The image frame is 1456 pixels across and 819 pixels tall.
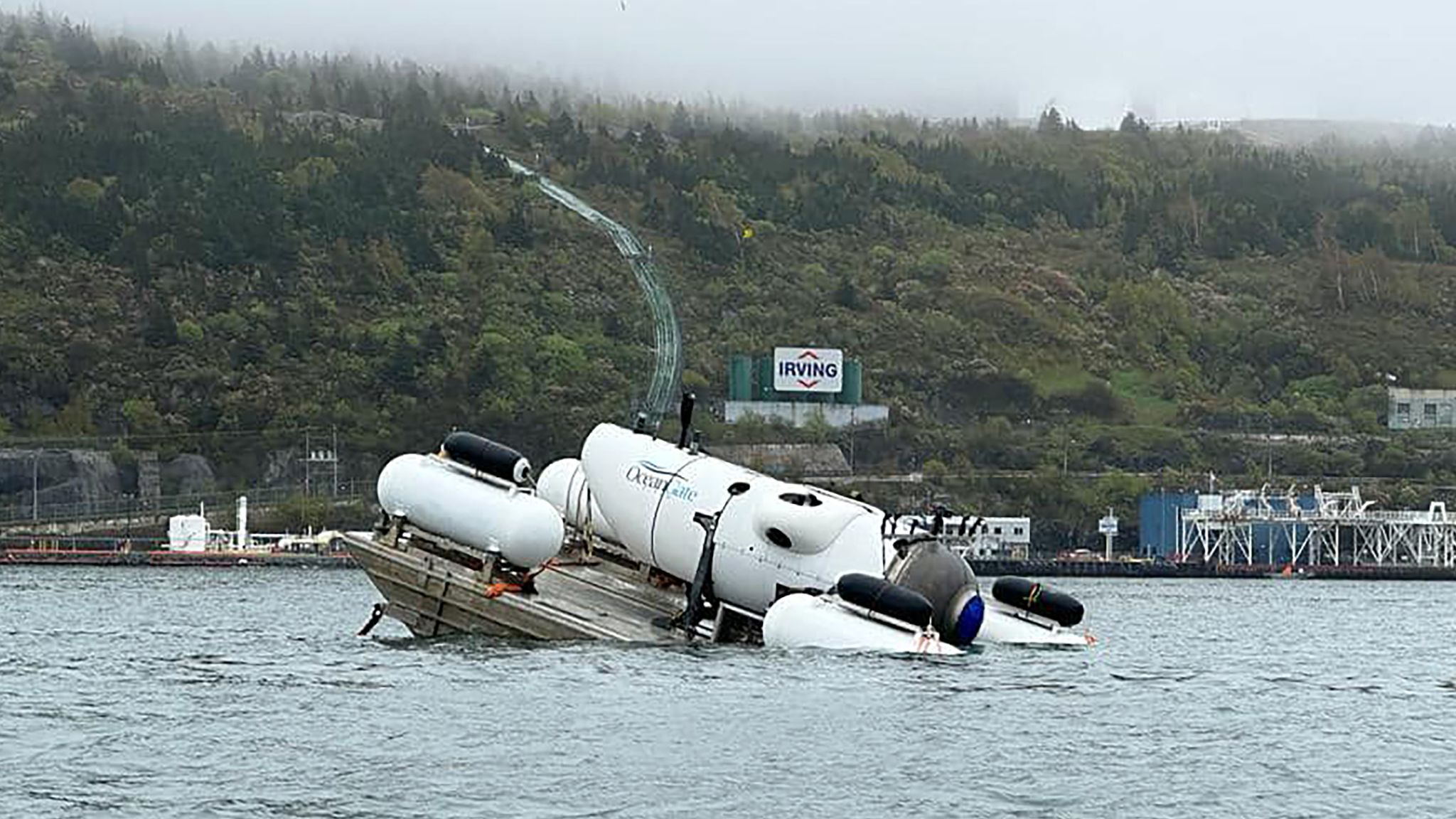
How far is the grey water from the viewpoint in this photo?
38344 mm

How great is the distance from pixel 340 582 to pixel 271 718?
90.4m

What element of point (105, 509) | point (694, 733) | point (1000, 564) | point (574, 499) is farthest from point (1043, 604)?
point (105, 509)

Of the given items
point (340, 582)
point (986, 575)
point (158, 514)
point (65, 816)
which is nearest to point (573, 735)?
point (65, 816)

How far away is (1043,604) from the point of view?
199 feet

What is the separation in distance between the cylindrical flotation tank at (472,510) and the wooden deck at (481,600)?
1.68 feet

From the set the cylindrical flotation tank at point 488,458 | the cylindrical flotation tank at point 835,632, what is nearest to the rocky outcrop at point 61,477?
the cylindrical flotation tank at point 488,458

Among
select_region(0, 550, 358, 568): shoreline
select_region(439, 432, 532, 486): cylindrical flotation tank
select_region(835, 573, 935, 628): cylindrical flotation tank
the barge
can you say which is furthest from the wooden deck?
select_region(0, 550, 358, 568): shoreline

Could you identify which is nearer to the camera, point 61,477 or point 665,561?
point 665,561

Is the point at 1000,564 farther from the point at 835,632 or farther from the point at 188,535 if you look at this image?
the point at 835,632

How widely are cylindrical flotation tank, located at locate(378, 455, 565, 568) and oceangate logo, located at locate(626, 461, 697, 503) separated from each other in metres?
1.96

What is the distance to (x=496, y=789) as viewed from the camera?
38344 millimetres

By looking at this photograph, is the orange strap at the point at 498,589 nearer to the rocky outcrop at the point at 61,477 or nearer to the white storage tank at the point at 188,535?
the white storage tank at the point at 188,535

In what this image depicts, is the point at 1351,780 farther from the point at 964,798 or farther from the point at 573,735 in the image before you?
the point at 573,735

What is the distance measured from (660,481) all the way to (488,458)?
11.7 ft
